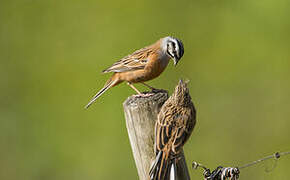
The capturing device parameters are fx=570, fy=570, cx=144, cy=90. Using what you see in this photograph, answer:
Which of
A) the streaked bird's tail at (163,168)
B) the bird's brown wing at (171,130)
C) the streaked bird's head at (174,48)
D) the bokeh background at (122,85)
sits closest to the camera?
the streaked bird's tail at (163,168)

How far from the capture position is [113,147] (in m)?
9.83

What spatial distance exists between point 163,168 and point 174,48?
2328mm

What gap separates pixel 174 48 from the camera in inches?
261

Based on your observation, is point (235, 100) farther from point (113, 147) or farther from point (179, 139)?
point (179, 139)

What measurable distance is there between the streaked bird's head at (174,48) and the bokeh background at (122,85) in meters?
2.82

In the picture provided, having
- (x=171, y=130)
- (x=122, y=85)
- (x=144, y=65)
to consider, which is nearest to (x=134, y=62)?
(x=144, y=65)

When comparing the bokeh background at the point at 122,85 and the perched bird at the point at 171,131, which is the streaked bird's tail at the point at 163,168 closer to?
the perched bird at the point at 171,131

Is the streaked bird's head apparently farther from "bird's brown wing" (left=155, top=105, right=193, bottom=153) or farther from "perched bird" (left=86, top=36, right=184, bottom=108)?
"bird's brown wing" (left=155, top=105, right=193, bottom=153)

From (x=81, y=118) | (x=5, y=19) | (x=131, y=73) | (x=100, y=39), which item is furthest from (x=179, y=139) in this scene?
(x=5, y=19)

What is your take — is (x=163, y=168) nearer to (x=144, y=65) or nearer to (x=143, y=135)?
(x=143, y=135)

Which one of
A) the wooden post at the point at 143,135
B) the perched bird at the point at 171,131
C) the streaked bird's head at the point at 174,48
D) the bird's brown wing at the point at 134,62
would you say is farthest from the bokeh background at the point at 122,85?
the wooden post at the point at 143,135

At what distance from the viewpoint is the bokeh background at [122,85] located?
9695mm

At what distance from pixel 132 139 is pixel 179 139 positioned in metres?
0.42

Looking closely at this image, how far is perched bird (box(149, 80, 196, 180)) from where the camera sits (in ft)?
15.1
